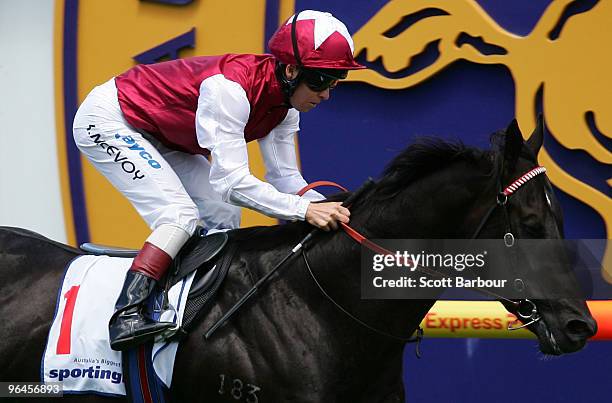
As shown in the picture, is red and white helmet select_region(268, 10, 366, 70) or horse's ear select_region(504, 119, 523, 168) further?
red and white helmet select_region(268, 10, 366, 70)

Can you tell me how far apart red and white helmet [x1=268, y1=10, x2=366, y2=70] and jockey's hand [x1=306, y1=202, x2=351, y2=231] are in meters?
0.46

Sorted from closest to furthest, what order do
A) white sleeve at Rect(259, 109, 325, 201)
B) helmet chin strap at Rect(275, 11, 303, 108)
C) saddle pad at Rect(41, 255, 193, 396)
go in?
saddle pad at Rect(41, 255, 193, 396) → helmet chin strap at Rect(275, 11, 303, 108) → white sleeve at Rect(259, 109, 325, 201)

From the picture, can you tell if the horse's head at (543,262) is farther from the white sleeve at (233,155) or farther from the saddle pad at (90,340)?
the saddle pad at (90,340)

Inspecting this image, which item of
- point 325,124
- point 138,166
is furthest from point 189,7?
point 138,166

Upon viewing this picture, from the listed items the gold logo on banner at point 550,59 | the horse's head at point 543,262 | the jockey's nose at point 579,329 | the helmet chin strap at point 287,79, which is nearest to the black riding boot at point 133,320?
the helmet chin strap at point 287,79

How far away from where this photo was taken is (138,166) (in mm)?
3299

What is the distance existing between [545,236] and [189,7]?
305cm

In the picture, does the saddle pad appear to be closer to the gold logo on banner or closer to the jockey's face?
the jockey's face

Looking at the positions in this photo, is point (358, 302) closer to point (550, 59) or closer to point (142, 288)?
point (142, 288)

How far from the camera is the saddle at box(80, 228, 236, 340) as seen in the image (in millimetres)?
3061

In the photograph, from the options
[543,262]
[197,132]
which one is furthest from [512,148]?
[197,132]

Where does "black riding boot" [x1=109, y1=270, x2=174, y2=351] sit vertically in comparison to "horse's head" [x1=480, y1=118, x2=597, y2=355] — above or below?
below

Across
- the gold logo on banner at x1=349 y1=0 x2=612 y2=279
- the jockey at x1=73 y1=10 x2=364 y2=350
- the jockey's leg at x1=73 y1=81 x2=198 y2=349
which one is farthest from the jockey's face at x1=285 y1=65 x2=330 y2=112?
the gold logo on banner at x1=349 y1=0 x2=612 y2=279

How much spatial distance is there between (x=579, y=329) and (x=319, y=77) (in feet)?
3.78
